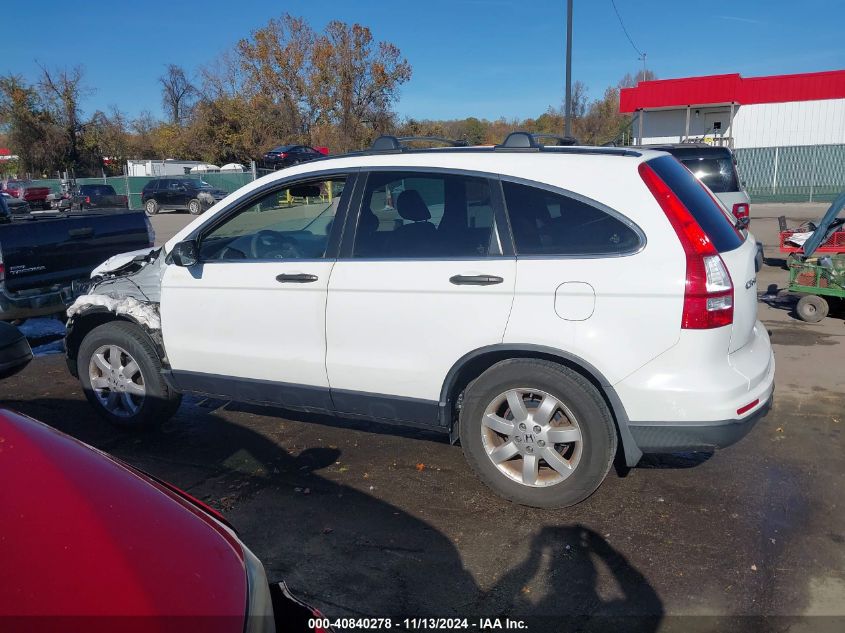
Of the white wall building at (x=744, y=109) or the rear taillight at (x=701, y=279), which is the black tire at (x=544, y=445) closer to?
the rear taillight at (x=701, y=279)

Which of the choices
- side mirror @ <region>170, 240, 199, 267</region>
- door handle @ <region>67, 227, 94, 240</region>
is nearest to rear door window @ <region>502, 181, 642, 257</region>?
side mirror @ <region>170, 240, 199, 267</region>

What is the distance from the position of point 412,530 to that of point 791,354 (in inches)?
187

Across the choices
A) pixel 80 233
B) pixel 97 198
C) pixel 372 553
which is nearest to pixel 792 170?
pixel 80 233

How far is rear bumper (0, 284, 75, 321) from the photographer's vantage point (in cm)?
726

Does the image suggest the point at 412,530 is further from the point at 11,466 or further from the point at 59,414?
the point at 59,414

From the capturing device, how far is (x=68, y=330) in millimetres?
5129

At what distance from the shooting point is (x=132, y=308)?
4734 millimetres

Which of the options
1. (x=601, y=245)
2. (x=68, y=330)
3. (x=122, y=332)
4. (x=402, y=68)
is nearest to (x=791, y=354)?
(x=601, y=245)

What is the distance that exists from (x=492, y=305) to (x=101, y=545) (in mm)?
2301

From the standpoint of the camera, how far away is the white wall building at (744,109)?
119 feet

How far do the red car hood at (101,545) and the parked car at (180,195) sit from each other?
104ft

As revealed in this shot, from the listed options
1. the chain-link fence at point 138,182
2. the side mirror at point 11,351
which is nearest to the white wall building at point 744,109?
the chain-link fence at point 138,182

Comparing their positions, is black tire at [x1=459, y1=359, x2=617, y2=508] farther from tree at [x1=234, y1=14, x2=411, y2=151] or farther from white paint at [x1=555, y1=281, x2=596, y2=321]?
tree at [x1=234, y1=14, x2=411, y2=151]

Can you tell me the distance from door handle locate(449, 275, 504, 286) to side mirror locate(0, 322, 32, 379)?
2.51 meters
